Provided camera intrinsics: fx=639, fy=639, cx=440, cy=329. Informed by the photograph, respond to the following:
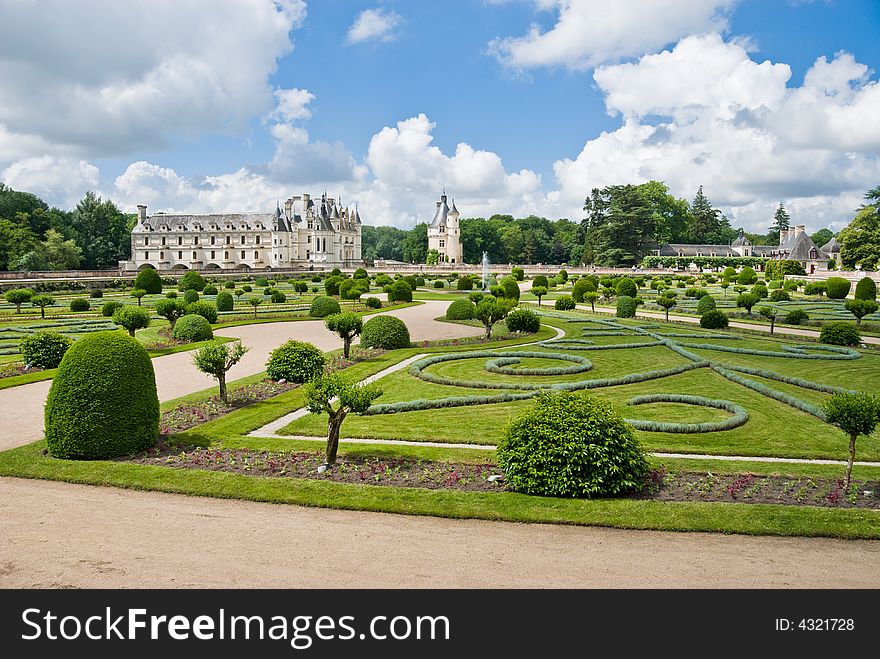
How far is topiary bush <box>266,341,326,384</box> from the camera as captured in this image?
15.4 metres

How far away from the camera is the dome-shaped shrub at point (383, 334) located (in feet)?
70.4

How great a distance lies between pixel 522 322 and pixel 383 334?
20.2 feet

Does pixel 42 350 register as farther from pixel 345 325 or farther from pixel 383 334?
pixel 383 334

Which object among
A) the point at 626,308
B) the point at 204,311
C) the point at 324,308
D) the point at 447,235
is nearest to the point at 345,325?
the point at 204,311

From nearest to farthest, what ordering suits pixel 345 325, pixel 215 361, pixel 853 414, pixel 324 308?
pixel 853 414, pixel 215 361, pixel 345 325, pixel 324 308

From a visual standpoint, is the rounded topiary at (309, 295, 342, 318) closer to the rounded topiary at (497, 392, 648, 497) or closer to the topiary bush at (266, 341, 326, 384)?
the topiary bush at (266, 341, 326, 384)

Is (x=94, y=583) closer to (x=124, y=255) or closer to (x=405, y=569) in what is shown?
(x=405, y=569)

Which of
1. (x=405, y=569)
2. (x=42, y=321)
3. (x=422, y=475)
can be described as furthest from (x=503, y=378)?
(x=42, y=321)

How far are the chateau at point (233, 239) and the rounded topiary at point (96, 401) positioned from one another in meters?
86.9

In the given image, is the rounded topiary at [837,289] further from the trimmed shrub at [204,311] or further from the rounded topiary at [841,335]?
the trimmed shrub at [204,311]

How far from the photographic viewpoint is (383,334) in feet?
70.7

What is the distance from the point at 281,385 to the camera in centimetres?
1592

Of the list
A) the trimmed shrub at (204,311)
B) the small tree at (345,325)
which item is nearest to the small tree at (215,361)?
the small tree at (345,325)

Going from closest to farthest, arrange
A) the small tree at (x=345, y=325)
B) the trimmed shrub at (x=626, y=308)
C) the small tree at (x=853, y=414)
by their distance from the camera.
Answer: the small tree at (x=853, y=414) → the small tree at (x=345, y=325) → the trimmed shrub at (x=626, y=308)
